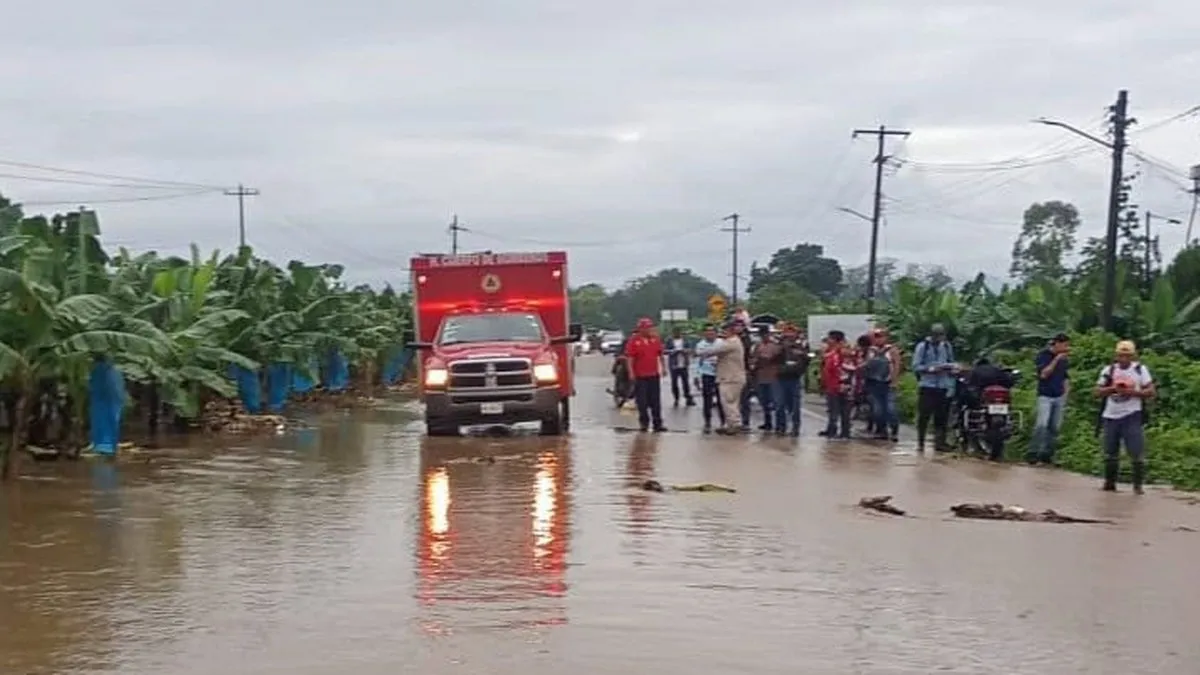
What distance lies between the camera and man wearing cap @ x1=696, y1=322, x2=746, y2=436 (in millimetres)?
23312

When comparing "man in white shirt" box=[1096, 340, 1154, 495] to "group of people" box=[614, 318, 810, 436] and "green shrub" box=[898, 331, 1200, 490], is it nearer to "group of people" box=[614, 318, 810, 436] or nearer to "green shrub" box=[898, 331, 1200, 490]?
"green shrub" box=[898, 331, 1200, 490]

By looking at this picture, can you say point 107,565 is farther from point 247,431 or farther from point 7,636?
point 247,431

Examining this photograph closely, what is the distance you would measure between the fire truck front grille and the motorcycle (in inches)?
226

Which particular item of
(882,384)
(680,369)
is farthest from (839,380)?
(680,369)

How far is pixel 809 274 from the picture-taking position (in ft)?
340

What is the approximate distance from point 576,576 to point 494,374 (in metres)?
12.3

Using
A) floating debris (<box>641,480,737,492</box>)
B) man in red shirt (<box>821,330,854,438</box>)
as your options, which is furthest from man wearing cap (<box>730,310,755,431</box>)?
floating debris (<box>641,480,737,492</box>)

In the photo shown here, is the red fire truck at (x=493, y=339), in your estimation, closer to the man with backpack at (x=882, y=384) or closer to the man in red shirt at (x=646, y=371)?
the man in red shirt at (x=646, y=371)

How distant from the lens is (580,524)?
12.6 m

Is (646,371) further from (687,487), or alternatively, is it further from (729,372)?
(687,487)

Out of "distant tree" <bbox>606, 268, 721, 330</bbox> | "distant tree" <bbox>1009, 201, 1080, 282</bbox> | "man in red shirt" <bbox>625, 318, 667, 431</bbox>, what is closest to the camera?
"man in red shirt" <bbox>625, 318, 667, 431</bbox>

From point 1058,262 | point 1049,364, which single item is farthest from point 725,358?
point 1058,262

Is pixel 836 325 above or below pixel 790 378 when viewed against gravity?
above

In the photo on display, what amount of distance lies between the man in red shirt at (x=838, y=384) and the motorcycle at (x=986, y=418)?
219 centimetres
